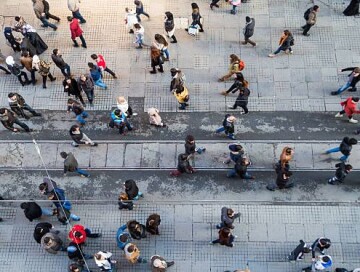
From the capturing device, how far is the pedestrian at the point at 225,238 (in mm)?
13539

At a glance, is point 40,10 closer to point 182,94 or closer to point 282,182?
point 182,94

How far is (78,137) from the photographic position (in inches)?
608

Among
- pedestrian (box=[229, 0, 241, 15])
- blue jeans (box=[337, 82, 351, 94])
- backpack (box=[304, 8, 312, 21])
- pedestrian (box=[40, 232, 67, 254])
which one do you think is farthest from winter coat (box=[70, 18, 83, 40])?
blue jeans (box=[337, 82, 351, 94])

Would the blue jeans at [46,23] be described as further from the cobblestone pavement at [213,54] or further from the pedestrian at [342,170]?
the pedestrian at [342,170]

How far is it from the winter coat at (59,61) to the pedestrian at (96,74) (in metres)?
1.08

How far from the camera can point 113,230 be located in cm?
1481

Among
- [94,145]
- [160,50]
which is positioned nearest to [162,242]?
[94,145]

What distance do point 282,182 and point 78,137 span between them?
250 inches

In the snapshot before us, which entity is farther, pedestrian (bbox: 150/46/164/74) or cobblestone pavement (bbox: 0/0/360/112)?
cobblestone pavement (bbox: 0/0/360/112)

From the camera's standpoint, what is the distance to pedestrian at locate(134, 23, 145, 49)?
1717 cm

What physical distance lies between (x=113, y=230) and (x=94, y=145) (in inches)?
118

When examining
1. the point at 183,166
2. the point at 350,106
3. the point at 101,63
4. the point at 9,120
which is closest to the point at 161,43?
the point at 101,63

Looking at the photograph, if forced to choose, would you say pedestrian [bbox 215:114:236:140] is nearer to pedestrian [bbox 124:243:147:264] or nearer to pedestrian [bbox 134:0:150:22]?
pedestrian [bbox 124:243:147:264]

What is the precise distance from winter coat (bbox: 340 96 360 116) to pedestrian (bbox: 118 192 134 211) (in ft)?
24.0
